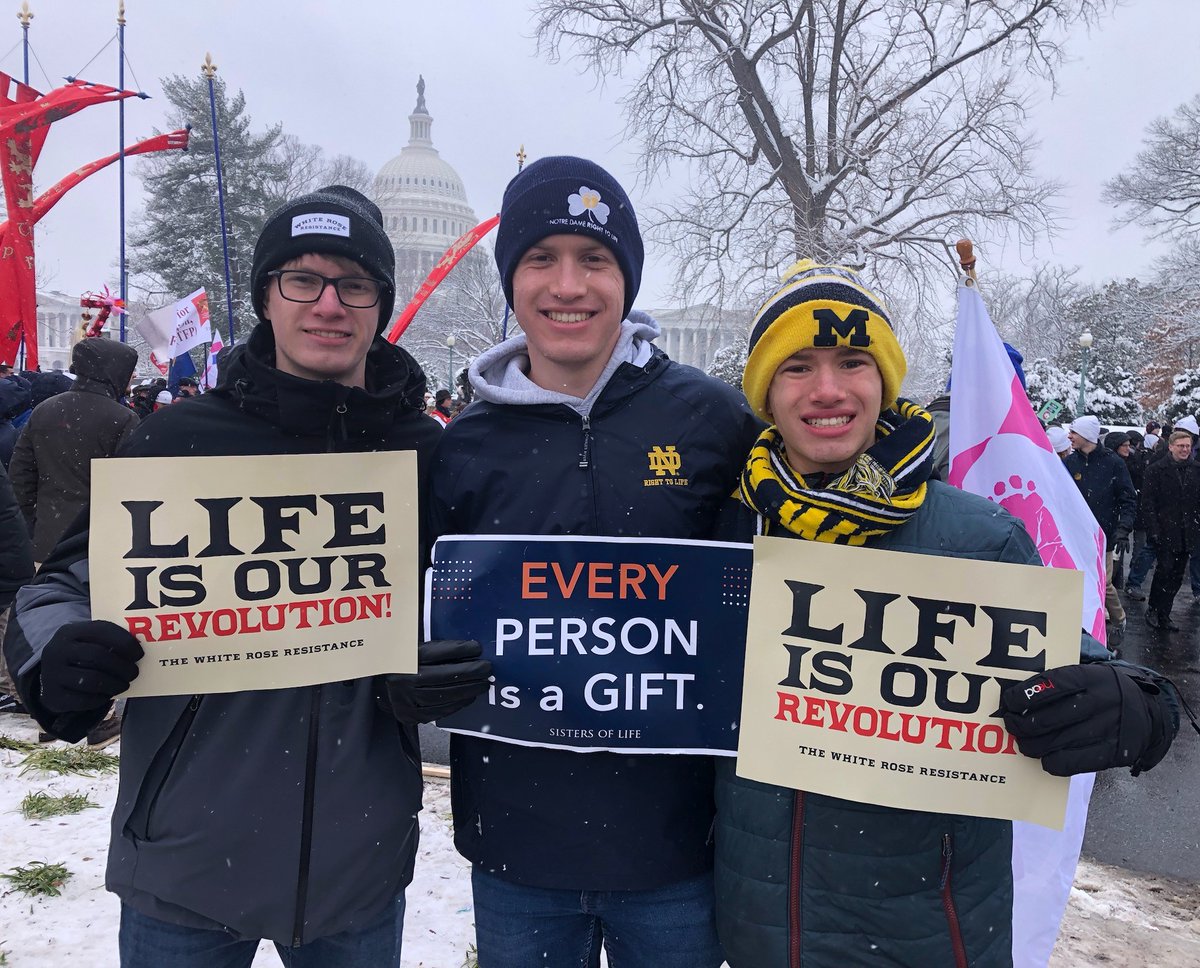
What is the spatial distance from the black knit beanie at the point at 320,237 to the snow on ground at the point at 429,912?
2604 mm

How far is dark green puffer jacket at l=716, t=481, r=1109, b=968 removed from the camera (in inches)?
64.8

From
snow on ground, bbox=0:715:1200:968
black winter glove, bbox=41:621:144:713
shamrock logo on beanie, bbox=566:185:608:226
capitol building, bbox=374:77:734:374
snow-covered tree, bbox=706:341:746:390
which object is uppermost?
capitol building, bbox=374:77:734:374

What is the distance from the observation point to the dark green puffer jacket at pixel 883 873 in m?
1.65

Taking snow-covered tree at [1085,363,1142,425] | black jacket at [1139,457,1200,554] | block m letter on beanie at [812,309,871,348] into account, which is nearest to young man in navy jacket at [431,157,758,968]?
block m letter on beanie at [812,309,871,348]

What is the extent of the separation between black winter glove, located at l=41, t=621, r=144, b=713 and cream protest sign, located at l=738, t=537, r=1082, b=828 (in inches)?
51.5

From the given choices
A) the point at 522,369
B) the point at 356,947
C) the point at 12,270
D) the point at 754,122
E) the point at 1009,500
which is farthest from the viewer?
the point at 754,122

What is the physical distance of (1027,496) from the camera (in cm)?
324

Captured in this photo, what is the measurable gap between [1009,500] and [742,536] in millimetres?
1887

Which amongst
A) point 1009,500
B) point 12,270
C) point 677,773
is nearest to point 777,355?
point 677,773

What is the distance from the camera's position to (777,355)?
178 centimetres

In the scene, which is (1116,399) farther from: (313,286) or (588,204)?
(313,286)

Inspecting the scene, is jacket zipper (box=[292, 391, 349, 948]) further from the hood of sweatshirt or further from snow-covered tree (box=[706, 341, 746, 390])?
snow-covered tree (box=[706, 341, 746, 390])

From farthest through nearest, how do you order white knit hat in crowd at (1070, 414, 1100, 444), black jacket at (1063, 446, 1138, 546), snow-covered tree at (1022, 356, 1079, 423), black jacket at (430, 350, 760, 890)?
snow-covered tree at (1022, 356, 1079, 423)
black jacket at (1063, 446, 1138, 546)
white knit hat in crowd at (1070, 414, 1100, 444)
black jacket at (430, 350, 760, 890)

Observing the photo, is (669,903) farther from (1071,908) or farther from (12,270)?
(12,270)
